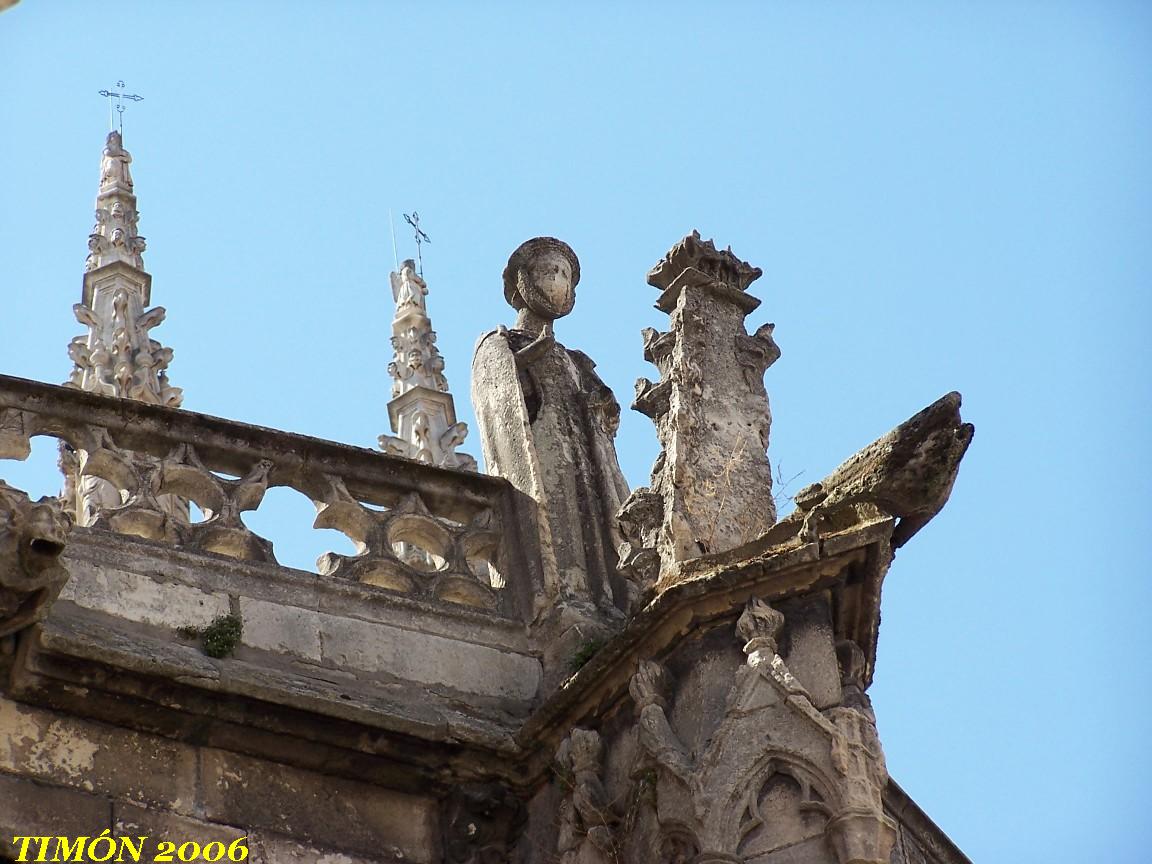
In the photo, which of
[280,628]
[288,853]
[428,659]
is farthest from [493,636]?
[288,853]

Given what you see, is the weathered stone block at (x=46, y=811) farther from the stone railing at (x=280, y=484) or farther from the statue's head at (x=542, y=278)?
the statue's head at (x=542, y=278)

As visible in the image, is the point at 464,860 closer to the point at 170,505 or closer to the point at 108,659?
the point at 108,659

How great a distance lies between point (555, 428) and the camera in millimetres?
9492

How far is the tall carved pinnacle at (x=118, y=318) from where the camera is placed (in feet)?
47.4

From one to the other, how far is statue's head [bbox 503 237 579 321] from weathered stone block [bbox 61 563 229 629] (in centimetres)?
213

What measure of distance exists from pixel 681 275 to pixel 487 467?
44.7 inches

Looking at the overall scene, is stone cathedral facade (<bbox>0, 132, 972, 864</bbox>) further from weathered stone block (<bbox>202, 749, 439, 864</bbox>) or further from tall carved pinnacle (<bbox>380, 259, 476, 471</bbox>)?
tall carved pinnacle (<bbox>380, 259, 476, 471</bbox>)

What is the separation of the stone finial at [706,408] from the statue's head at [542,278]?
1.01 m

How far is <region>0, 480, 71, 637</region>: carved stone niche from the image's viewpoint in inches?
294

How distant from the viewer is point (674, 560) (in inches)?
318

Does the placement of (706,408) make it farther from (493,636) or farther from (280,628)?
(280,628)

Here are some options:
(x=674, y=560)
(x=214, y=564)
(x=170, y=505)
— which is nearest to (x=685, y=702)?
(x=674, y=560)

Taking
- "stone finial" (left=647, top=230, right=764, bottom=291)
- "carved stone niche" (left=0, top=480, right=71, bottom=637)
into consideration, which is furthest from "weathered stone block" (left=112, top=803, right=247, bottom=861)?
"stone finial" (left=647, top=230, right=764, bottom=291)

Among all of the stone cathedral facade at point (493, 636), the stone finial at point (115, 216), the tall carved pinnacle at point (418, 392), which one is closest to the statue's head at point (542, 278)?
the stone cathedral facade at point (493, 636)
